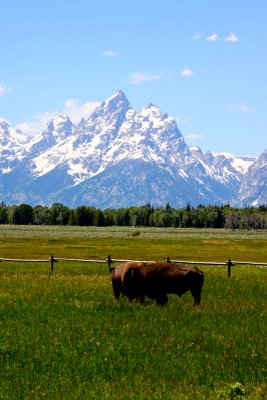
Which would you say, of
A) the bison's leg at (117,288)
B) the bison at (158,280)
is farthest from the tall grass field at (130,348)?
the bison at (158,280)

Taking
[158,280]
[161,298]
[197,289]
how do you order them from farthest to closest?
[197,289], [161,298], [158,280]

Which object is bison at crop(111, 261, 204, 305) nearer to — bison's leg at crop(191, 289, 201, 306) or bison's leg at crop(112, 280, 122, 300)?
bison's leg at crop(191, 289, 201, 306)

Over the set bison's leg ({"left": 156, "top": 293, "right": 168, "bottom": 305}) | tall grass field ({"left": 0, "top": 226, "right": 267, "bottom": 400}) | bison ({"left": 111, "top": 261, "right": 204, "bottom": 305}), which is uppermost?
bison ({"left": 111, "top": 261, "right": 204, "bottom": 305})

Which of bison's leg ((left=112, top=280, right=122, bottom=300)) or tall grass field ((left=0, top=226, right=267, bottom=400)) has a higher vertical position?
bison's leg ((left=112, top=280, right=122, bottom=300))

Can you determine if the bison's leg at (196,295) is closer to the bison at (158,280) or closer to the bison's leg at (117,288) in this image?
the bison at (158,280)

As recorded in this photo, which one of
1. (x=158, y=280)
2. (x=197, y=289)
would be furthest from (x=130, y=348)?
(x=197, y=289)

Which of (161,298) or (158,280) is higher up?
(158,280)

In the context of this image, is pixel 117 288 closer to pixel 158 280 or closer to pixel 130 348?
pixel 158 280

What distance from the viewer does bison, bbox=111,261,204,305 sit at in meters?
23.6

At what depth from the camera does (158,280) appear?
23531 mm

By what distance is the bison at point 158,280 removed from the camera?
23.6 metres

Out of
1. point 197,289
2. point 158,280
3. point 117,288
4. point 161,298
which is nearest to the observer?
point 158,280

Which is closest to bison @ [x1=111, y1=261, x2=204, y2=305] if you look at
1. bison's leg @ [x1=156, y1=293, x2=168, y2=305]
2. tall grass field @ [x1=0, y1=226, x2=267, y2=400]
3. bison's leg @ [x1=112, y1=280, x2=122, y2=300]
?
bison's leg @ [x1=156, y1=293, x2=168, y2=305]

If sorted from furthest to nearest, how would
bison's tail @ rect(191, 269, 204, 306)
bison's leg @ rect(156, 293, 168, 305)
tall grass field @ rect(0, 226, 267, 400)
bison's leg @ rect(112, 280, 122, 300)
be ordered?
bison's leg @ rect(112, 280, 122, 300) < bison's tail @ rect(191, 269, 204, 306) < bison's leg @ rect(156, 293, 168, 305) < tall grass field @ rect(0, 226, 267, 400)
